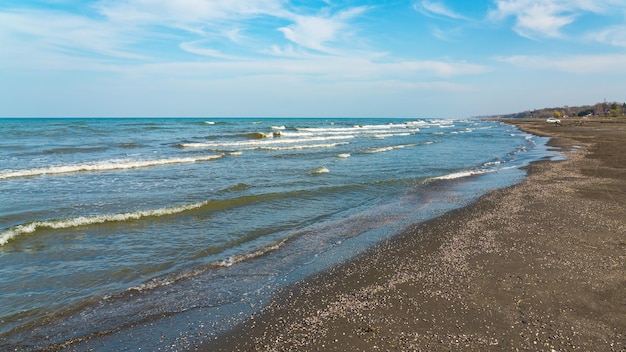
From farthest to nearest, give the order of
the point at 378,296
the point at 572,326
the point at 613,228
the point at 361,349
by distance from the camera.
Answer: the point at 613,228 < the point at 378,296 < the point at 572,326 < the point at 361,349

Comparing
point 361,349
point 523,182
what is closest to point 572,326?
point 361,349

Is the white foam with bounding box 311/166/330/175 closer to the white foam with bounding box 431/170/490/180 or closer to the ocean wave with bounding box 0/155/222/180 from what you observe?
the white foam with bounding box 431/170/490/180

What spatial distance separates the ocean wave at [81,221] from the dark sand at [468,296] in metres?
7.82

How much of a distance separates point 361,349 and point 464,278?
135 inches

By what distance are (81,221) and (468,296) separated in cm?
1192

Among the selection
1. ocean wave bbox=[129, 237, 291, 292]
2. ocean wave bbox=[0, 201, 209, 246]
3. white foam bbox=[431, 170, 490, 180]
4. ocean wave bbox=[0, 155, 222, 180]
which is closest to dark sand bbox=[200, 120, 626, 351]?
ocean wave bbox=[129, 237, 291, 292]

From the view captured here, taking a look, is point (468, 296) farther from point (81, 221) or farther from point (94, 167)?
point (94, 167)

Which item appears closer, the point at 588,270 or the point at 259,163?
the point at 588,270

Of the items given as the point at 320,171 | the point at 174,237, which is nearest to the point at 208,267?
the point at 174,237

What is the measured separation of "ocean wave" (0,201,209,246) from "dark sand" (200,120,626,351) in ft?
25.7

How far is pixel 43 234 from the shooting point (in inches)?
436

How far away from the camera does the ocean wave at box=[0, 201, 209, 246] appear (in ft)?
35.7

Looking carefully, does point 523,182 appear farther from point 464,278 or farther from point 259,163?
point 259,163

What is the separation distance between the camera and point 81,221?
12.2 meters
